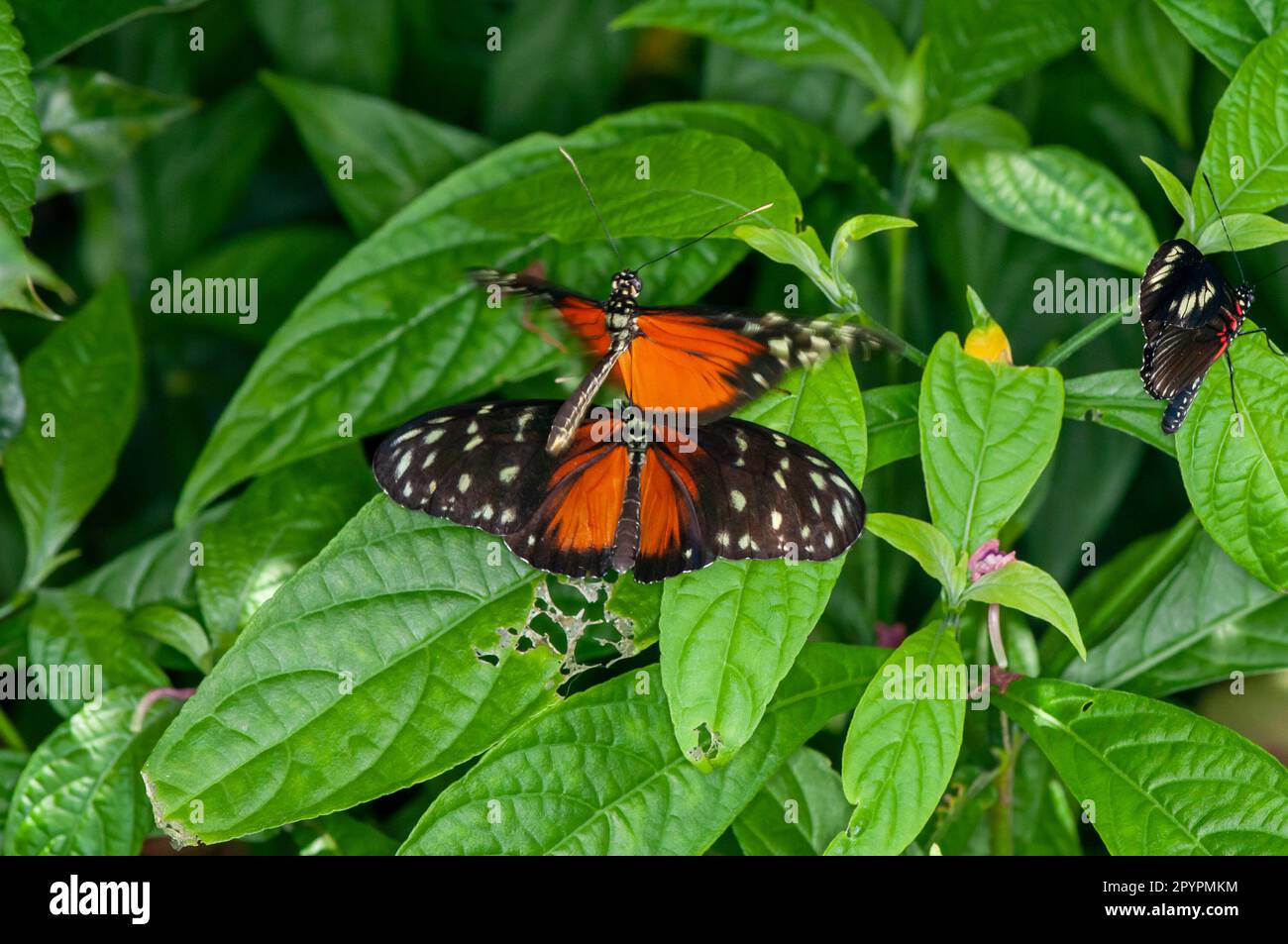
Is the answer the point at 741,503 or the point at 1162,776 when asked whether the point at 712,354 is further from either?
the point at 1162,776

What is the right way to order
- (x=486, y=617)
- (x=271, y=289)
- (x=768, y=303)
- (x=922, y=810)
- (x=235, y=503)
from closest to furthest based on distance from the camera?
1. (x=922, y=810)
2. (x=486, y=617)
3. (x=235, y=503)
4. (x=768, y=303)
5. (x=271, y=289)

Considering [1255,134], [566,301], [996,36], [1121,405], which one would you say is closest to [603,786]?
[566,301]

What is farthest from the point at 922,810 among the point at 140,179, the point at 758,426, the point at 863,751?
the point at 140,179

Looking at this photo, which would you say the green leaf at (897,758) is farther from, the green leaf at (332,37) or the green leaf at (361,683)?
the green leaf at (332,37)

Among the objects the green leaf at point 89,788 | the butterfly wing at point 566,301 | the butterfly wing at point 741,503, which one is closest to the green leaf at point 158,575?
the green leaf at point 89,788

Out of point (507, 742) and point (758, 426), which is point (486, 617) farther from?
point (758, 426)
